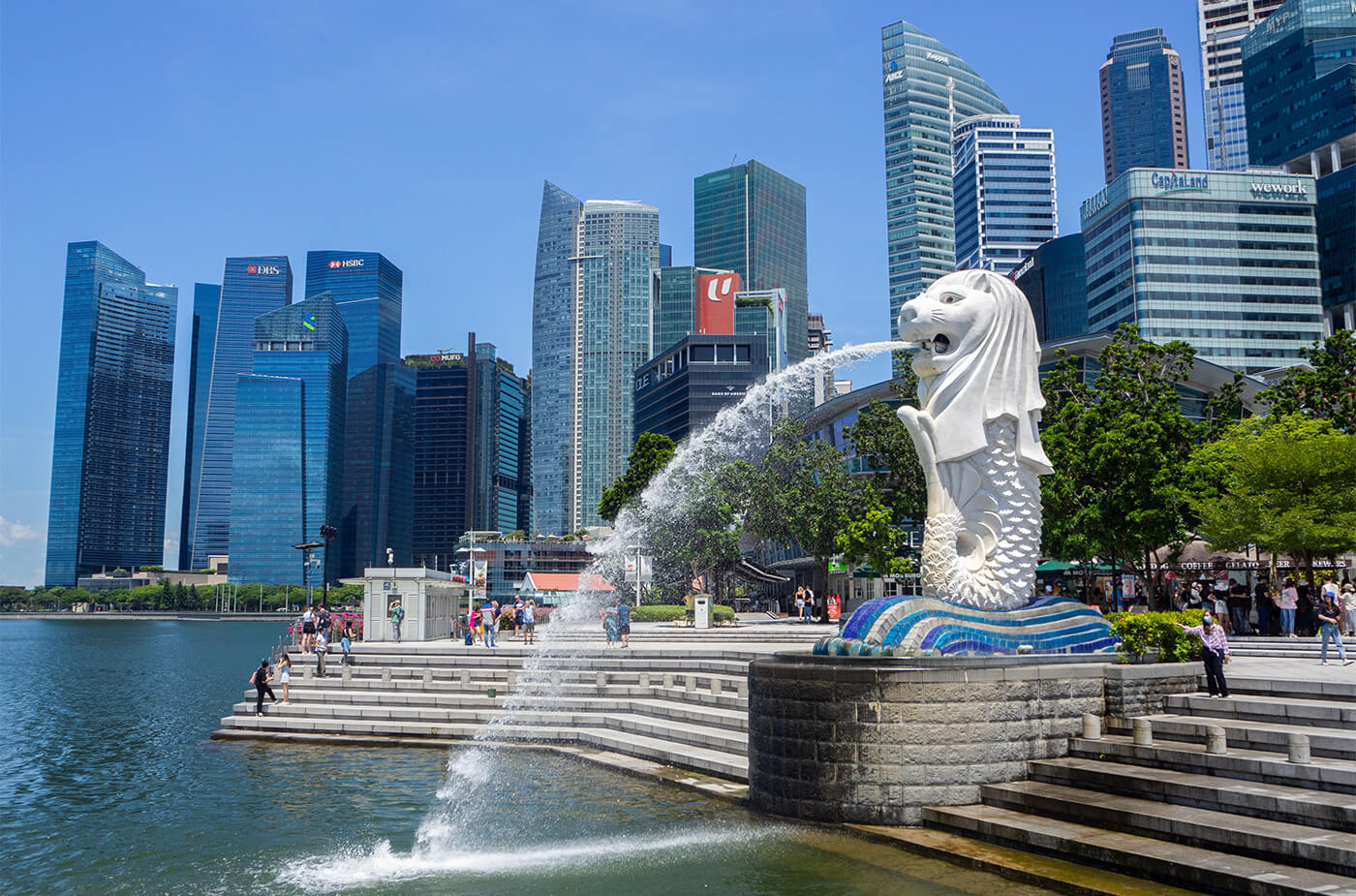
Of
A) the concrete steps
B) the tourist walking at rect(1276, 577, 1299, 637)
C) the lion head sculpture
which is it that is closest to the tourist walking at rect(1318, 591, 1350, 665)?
the lion head sculpture

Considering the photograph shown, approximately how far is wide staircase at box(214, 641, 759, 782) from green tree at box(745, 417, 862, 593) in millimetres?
16887

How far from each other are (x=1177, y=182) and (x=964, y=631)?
128m

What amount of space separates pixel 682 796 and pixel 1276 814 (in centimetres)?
876

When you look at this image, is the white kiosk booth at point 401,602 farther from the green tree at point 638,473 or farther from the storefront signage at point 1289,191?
the storefront signage at point 1289,191

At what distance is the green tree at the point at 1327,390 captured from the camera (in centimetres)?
3522

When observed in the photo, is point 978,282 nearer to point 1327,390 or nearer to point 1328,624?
point 1328,624

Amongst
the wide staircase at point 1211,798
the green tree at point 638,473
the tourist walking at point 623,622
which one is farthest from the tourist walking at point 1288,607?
the green tree at point 638,473

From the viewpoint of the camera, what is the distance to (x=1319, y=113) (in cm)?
15300

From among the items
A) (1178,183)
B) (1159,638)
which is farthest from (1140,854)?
(1178,183)

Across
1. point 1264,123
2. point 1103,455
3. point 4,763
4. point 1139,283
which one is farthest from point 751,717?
point 1264,123

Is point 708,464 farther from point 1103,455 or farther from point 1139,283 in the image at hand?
point 1139,283

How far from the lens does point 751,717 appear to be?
51.6 feet

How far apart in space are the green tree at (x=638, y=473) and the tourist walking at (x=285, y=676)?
34.5m

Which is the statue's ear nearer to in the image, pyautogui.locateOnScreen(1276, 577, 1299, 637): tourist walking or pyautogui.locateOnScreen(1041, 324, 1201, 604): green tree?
pyautogui.locateOnScreen(1276, 577, 1299, 637): tourist walking
